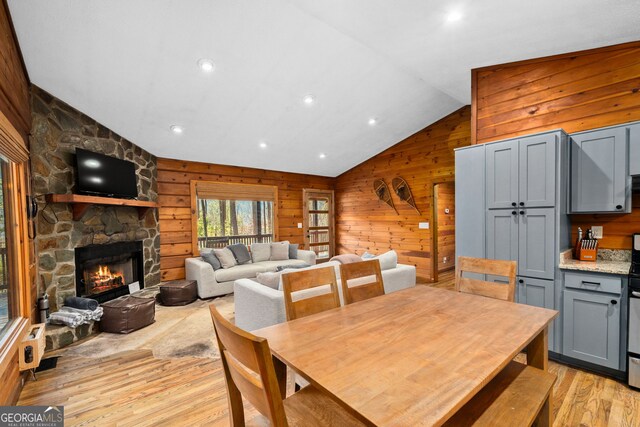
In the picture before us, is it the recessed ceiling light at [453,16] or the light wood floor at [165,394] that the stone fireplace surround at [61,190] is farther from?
the recessed ceiling light at [453,16]

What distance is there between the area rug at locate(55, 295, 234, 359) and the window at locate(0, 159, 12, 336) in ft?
Answer: 2.15

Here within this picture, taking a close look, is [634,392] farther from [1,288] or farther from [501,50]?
[1,288]

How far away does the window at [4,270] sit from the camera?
229cm

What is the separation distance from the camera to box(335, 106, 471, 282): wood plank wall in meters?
5.29

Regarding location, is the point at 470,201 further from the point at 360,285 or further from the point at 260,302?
the point at 260,302

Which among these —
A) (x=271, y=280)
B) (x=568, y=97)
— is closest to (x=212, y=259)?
(x=271, y=280)

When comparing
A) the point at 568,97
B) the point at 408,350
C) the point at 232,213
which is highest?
the point at 568,97

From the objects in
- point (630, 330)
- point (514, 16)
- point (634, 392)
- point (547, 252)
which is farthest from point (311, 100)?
point (634, 392)

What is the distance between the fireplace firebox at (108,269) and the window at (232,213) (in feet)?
3.50

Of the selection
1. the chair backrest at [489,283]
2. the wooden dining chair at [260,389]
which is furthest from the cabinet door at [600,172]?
the wooden dining chair at [260,389]

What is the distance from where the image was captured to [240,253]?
5375 mm

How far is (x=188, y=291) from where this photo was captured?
14.3 ft

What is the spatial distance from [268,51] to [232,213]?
4142mm

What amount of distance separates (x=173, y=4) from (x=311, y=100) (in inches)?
81.3
